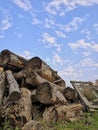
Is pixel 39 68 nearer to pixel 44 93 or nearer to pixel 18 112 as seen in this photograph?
pixel 44 93

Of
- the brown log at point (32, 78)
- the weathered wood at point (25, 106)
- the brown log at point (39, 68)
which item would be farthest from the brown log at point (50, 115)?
the brown log at point (39, 68)

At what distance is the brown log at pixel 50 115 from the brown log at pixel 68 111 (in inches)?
4.9

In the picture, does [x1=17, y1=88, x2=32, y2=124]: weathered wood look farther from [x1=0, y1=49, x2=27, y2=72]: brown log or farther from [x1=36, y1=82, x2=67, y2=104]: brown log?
[x1=0, y1=49, x2=27, y2=72]: brown log

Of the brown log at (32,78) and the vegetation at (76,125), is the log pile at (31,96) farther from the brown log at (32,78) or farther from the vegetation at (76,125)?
the vegetation at (76,125)

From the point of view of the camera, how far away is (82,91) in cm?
1272

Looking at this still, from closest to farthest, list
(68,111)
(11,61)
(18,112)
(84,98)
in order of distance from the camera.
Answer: (18,112) → (68,111) → (11,61) → (84,98)

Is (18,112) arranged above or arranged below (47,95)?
below

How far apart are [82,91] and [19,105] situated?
527cm

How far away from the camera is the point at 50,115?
8.74 m

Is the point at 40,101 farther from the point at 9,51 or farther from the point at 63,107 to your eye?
the point at 9,51

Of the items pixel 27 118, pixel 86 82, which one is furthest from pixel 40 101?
pixel 86 82

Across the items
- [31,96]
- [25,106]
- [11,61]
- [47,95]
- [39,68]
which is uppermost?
[11,61]

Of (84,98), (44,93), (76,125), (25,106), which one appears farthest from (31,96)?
(84,98)

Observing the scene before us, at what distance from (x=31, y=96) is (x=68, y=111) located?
1329 millimetres
